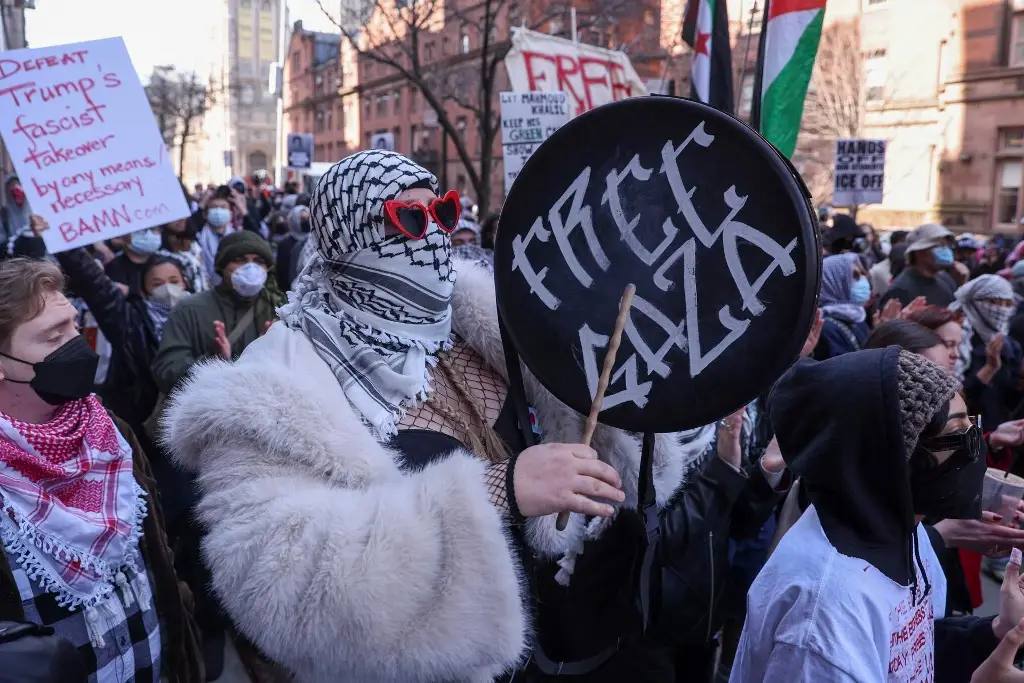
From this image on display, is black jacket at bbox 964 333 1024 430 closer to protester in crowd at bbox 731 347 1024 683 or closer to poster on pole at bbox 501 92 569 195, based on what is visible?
protester in crowd at bbox 731 347 1024 683

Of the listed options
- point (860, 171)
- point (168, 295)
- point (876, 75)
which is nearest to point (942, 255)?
point (860, 171)

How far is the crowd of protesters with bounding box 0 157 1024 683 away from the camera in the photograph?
1.54m

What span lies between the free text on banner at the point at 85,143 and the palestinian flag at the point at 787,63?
380 cm

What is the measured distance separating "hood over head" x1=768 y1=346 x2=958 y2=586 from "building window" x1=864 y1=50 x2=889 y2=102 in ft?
98.8

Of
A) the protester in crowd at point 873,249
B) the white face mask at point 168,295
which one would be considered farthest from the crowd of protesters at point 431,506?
the protester in crowd at point 873,249

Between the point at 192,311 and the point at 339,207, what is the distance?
126 inches

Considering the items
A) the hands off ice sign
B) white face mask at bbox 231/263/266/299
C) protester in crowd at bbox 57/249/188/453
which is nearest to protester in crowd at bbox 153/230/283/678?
white face mask at bbox 231/263/266/299

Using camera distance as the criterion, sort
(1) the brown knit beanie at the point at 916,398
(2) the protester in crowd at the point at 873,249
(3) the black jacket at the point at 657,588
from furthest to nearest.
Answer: (2) the protester in crowd at the point at 873,249
(3) the black jacket at the point at 657,588
(1) the brown knit beanie at the point at 916,398

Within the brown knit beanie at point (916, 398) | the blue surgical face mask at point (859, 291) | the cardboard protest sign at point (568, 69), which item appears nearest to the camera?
the brown knit beanie at point (916, 398)

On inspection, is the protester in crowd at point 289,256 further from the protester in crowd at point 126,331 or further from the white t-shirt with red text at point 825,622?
the white t-shirt with red text at point 825,622

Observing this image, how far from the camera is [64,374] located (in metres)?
2.32

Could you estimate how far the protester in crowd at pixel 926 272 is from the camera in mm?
6516

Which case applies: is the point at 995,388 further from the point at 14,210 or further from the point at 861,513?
the point at 14,210

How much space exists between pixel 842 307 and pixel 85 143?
476 cm
